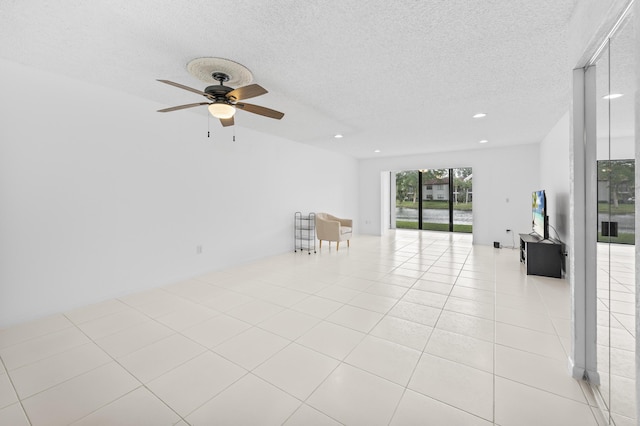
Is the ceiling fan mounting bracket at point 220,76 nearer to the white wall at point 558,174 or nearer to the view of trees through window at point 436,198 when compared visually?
the white wall at point 558,174

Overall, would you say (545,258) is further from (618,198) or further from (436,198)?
(436,198)

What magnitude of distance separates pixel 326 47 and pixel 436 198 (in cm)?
893

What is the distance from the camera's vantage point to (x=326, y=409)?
1632mm

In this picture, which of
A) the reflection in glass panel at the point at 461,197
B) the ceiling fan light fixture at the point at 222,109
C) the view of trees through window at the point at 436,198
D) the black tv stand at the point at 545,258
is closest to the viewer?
the ceiling fan light fixture at the point at 222,109

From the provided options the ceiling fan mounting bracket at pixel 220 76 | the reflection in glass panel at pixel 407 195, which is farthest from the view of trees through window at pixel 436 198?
the ceiling fan mounting bracket at pixel 220 76

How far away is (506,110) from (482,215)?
3.86 metres

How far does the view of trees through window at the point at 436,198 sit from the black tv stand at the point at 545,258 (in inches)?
215

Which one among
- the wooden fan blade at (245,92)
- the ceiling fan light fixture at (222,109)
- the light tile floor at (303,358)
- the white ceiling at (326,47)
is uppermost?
the white ceiling at (326,47)

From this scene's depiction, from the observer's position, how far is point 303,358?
7.04 feet

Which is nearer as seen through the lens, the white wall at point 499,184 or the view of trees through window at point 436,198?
the white wall at point 499,184

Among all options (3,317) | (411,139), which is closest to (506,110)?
(411,139)

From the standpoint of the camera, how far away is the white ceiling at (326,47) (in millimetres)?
1939

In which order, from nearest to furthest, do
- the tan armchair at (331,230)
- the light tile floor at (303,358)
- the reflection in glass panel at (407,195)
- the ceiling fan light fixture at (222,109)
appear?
1. the light tile floor at (303,358)
2. the ceiling fan light fixture at (222,109)
3. the tan armchair at (331,230)
4. the reflection in glass panel at (407,195)

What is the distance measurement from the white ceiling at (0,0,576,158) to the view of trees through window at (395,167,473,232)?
19.2 feet
